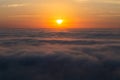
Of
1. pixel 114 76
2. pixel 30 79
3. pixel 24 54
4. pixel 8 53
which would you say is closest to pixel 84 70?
pixel 114 76

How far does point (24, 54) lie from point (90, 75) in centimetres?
1731

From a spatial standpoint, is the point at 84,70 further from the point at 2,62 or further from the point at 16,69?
the point at 2,62

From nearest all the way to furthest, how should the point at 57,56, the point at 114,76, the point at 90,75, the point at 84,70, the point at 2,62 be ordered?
the point at 114,76
the point at 90,75
the point at 84,70
the point at 2,62
the point at 57,56

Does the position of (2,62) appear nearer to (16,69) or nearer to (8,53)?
(16,69)

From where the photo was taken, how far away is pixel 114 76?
40.9m

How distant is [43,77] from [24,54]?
1442cm

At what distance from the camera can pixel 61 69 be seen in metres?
48.2

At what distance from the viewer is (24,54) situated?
55.1m

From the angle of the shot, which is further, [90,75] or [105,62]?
[105,62]

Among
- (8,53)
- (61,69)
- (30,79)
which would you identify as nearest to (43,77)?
(30,79)

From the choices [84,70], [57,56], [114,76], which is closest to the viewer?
[114,76]

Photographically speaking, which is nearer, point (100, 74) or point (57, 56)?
point (100, 74)

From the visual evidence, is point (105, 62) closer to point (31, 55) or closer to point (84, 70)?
point (84, 70)

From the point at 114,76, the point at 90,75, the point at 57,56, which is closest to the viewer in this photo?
the point at 114,76
